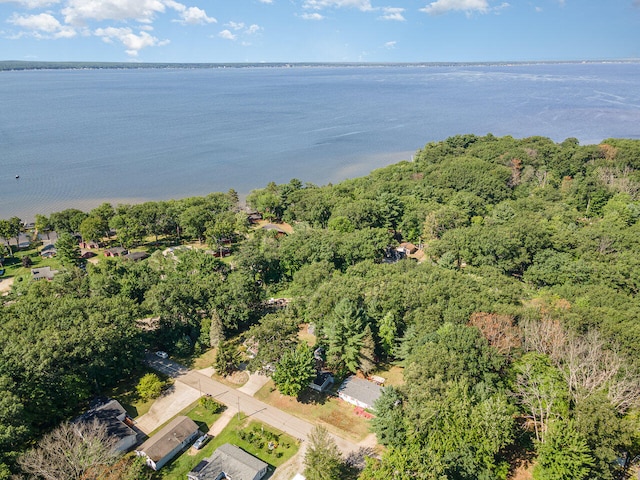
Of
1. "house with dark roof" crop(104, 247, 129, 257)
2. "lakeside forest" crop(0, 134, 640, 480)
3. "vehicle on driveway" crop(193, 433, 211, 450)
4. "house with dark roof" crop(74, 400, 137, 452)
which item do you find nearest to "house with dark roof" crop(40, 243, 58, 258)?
"lakeside forest" crop(0, 134, 640, 480)

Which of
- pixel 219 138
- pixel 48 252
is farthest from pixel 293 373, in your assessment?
pixel 219 138

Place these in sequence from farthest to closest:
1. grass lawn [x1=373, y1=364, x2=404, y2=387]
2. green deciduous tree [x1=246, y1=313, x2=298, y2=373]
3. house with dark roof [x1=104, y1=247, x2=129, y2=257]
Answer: house with dark roof [x1=104, y1=247, x2=129, y2=257] < grass lawn [x1=373, y1=364, x2=404, y2=387] < green deciduous tree [x1=246, y1=313, x2=298, y2=373]

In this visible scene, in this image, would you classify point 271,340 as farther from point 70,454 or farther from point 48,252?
point 48,252

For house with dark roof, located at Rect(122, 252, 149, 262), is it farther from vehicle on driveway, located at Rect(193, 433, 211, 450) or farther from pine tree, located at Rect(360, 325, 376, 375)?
pine tree, located at Rect(360, 325, 376, 375)

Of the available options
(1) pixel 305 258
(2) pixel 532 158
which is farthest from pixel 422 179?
(1) pixel 305 258

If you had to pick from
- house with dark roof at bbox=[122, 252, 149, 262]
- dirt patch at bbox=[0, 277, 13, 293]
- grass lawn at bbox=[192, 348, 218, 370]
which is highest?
house with dark roof at bbox=[122, 252, 149, 262]

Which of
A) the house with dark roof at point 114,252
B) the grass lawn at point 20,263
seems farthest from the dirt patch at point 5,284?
the house with dark roof at point 114,252
